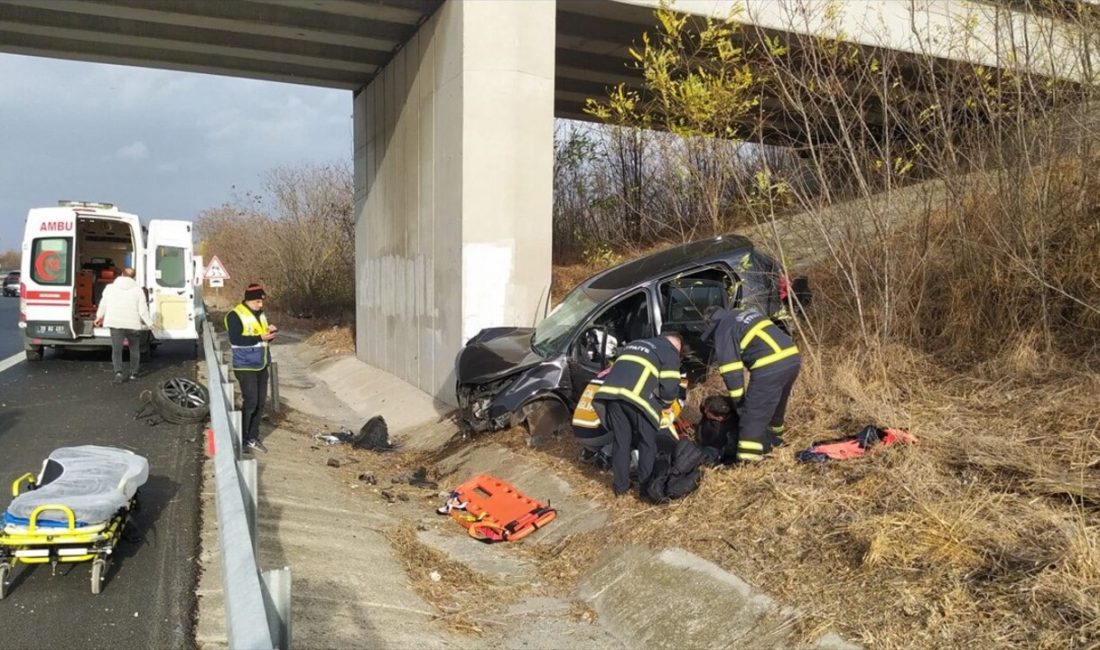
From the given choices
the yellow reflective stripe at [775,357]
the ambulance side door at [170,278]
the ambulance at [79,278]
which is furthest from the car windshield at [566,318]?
the ambulance side door at [170,278]

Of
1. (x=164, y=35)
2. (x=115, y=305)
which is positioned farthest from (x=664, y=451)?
(x=164, y=35)

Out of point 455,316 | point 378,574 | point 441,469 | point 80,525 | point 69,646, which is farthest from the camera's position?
point 455,316

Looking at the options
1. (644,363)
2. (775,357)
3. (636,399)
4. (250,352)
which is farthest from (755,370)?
(250,352)

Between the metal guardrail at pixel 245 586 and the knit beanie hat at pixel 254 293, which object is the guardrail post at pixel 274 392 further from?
the metal guardrail at pixel 245 586

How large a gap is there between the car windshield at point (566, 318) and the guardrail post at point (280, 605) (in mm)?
5647

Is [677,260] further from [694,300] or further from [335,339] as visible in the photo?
[335,339]

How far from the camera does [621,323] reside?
8242 millimetres

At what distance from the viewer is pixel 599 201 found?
15.9 metres

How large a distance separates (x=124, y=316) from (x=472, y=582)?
317 inches

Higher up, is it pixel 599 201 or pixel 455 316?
pixel 599 201

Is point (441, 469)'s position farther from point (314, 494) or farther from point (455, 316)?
point (455, 316)

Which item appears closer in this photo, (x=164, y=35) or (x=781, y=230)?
(x=781, y=230)

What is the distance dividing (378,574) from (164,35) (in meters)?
12.1

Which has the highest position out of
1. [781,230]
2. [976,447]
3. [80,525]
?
[781,230]
